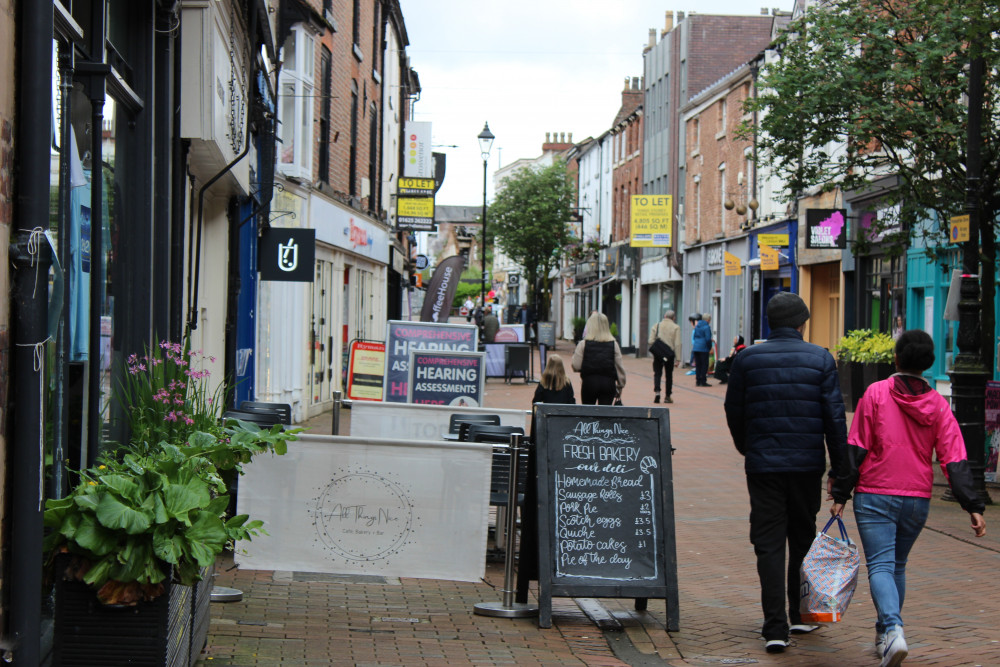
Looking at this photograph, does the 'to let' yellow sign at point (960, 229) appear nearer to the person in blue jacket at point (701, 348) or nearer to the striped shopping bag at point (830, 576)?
the striped shopping bag at point (830, 576)

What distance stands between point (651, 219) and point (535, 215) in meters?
19.0

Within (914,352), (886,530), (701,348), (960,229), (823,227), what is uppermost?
(823,227)

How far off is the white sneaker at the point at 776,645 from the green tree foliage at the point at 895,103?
23.6ft

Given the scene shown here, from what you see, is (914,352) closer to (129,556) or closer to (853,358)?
(129,556)

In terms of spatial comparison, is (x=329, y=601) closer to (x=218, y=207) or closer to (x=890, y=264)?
(x=218, y=207)

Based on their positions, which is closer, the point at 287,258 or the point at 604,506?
the point at 604,506

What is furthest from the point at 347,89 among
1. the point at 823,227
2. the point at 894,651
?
the point at 894,651

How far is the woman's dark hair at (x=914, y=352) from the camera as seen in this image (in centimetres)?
571

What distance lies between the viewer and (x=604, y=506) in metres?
6.22

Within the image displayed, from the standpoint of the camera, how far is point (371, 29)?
27.2m

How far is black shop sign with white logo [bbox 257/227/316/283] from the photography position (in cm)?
1409

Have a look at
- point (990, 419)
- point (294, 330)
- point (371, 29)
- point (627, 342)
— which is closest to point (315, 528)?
point (990, 419)

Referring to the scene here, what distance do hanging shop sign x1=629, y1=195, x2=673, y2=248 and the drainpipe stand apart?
3542 centimetres

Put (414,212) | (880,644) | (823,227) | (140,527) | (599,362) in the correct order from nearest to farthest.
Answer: (140,527)
(880,644)
(599,362)
(823,227)
(414,212)
